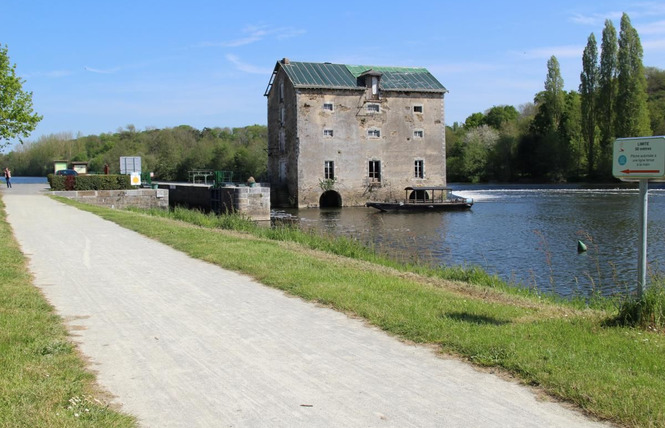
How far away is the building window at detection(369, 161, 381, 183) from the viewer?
4959cm

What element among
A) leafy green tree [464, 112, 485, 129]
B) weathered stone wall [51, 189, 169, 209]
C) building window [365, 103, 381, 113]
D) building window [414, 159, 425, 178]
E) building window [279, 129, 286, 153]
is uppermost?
leafy green tree [464, 112, 485, 129]

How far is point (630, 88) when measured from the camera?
223ft

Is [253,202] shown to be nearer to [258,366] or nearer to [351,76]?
[351,76]

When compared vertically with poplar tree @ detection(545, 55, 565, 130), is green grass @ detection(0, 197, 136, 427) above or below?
below

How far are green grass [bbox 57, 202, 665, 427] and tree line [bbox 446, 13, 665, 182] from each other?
64.6 m

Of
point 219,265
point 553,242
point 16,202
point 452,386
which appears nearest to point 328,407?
point 452,386

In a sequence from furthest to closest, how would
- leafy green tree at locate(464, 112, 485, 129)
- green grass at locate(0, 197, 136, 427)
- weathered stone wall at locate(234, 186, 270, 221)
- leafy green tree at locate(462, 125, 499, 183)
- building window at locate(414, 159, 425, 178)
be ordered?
leafy green tree at locate(464, 112, 485, 129)
leafy green tree at locate(462, 125, 499, 183)
building window at locate(414, 159, 425, 178)
weathered stone wall at locate(234, 186, 270, 221)
green grass at locate(0, 197, 136, 427)

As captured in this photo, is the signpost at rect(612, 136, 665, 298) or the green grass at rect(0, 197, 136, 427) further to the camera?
the signpost at rect(612, 136, 665, 298)

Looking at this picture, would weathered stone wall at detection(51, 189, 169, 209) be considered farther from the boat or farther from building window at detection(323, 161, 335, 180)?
the boat

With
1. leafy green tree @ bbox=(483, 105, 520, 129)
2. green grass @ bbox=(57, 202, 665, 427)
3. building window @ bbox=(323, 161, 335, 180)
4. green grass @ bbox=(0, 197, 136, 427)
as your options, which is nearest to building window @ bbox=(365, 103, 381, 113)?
building window @ bbox=(323, 161, 335, 180)

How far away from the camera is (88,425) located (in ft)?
13.7

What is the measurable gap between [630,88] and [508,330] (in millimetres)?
70785

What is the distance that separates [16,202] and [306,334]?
89.4ft

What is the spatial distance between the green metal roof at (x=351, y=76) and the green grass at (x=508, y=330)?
125ft
